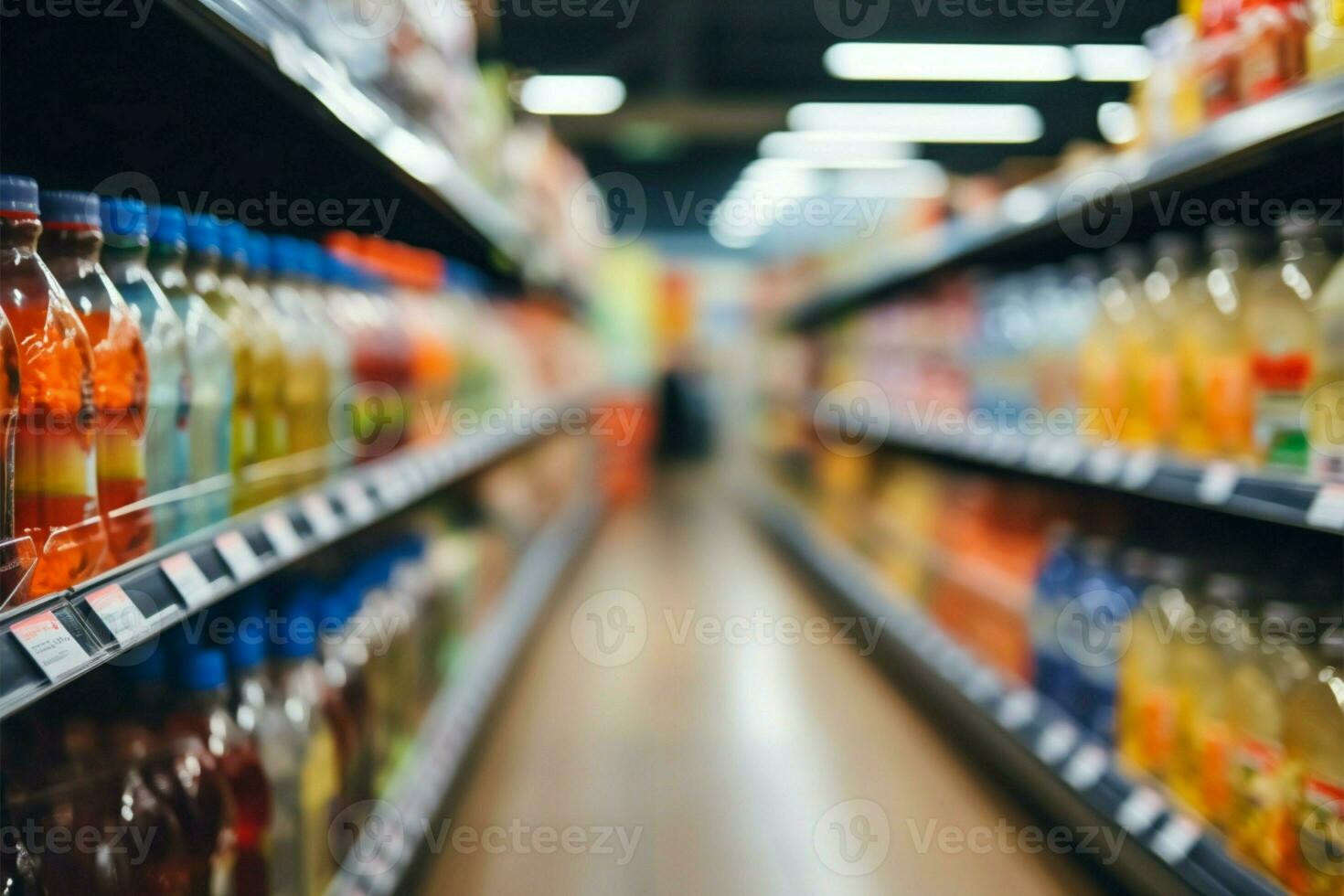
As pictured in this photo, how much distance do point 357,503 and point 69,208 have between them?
772 mm

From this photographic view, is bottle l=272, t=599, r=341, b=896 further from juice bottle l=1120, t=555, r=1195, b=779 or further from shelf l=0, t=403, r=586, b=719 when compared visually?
juice bottle l=1120, t=555, r=1195, b=779

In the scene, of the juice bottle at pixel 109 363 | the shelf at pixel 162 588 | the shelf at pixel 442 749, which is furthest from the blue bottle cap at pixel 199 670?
the shelf at pixel 442 749

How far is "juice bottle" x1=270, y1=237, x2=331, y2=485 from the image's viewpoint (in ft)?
5.47

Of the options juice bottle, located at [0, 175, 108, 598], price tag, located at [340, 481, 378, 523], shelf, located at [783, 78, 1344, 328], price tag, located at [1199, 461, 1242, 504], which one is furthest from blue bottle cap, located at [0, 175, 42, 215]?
price tag, located at [1199, 461, 1242, 504]

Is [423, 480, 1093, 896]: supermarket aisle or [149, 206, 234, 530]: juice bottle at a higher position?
[149, 206, 234, 530]: juice bottle

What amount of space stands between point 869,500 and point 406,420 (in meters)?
2.89

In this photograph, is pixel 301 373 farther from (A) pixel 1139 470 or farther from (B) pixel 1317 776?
(B) pixel 1317 776

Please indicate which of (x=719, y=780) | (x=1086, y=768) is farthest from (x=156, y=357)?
(x=719, y=780)

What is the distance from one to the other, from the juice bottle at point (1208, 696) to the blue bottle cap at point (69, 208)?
1.73m

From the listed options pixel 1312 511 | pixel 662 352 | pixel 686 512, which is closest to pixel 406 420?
pixel 1312 511

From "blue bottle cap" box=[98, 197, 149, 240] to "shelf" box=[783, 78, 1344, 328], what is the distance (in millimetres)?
1372

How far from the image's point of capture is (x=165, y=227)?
4.19ft

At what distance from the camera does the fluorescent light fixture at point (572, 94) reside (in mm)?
6534

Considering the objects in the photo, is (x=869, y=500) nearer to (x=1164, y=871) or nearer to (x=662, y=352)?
(x=1164, y=871)
